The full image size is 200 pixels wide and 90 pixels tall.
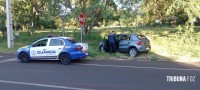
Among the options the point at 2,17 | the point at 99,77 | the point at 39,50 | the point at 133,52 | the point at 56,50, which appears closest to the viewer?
the point at 99,77

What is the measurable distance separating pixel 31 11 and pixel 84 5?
802 centimetres

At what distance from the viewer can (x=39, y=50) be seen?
1633 cm

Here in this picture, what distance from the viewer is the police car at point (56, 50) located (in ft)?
50.9

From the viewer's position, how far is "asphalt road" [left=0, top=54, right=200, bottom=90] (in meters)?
9.77

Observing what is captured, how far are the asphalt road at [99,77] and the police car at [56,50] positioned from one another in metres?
0.85

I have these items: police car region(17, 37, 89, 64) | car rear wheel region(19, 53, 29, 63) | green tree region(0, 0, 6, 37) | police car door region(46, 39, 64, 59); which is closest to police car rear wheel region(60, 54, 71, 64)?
police car region(17, 37, 89, 64)

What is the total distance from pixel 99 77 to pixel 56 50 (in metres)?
5.01

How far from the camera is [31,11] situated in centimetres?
3195

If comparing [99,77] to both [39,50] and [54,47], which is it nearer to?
[54,47]

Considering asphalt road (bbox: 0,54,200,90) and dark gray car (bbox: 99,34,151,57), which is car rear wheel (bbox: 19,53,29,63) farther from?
dark gray car (bbox: 99,34,151,57)

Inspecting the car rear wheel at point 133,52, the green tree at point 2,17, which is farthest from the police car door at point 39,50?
the green tree at point 2,17

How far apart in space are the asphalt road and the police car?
85 centimetres

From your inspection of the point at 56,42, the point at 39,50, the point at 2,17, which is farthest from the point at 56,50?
the point at 2,17

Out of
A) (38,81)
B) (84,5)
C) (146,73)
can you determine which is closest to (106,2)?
(84,5)
